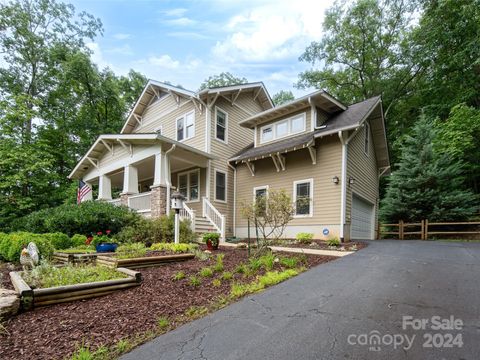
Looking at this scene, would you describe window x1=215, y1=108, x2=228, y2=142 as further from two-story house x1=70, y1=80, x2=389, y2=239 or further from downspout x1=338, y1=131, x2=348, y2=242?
downspout x1=338, y1=131, x2=348, y2=242

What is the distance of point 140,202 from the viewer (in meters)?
11.0

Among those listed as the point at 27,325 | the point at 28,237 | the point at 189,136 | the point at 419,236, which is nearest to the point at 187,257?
the point at 27,325

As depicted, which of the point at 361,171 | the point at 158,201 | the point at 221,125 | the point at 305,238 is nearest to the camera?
the point at 305,238

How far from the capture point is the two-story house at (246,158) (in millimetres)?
10078

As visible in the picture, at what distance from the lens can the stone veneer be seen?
10023mm

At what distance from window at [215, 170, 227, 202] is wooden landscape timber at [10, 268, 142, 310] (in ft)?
26.8

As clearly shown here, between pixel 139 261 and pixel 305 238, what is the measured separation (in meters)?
6.01

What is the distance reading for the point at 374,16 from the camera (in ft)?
70.2

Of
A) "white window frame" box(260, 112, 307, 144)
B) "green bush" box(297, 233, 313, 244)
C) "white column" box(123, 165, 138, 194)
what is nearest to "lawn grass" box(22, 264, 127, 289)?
"green bush" box(297, 233, 313, 244)

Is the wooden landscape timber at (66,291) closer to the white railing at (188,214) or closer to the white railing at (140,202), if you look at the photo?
the white railing at (188,214)

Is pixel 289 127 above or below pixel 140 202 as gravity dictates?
above

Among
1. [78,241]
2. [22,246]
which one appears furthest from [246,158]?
[22,246]

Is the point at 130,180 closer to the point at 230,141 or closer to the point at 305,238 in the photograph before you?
the point at 230,141

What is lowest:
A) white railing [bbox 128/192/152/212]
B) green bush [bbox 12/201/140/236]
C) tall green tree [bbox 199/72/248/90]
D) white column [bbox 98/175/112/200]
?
green bush [bbox 12/201/140/236]
